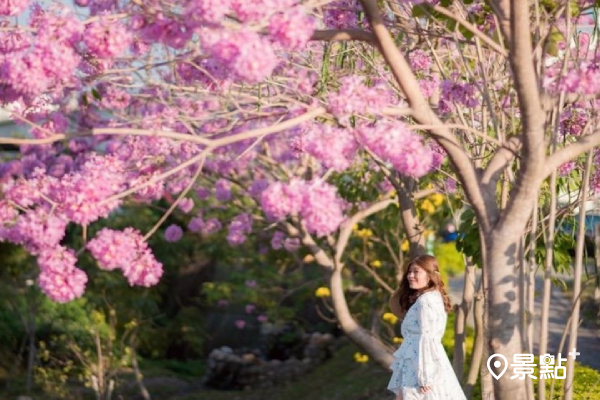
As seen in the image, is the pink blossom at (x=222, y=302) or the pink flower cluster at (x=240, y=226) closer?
the pink flower cluster at (x=240, y=226)

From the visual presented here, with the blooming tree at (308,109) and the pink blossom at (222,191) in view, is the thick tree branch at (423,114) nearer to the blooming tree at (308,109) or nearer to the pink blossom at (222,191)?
the blooming tree at (308,109)

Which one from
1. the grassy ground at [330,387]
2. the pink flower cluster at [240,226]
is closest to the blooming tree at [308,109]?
the pink flower cluster at [240,226]

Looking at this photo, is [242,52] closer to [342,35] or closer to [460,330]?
[342,35]

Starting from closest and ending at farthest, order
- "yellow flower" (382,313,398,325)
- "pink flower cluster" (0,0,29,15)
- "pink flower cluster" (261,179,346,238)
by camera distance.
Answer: "pink flower cluster" (261,179,346,238) < "pink flower cluster" (0,0,29,15) < "yellow flower" (382,313,398,325)

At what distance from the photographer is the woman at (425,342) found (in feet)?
21.8

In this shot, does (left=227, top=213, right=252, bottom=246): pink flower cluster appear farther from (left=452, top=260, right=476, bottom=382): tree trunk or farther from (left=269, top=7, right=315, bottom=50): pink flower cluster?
(left=269, top=7, right=315, bottom=50): pink flower cluster

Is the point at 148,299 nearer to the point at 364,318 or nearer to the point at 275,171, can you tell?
the point at 364,318

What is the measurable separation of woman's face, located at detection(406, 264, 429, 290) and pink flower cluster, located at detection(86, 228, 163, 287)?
172cm

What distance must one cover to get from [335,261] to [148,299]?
7067 mm

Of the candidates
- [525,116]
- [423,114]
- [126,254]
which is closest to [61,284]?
[126,254]

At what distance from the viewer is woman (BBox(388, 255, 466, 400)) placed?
6.66 m

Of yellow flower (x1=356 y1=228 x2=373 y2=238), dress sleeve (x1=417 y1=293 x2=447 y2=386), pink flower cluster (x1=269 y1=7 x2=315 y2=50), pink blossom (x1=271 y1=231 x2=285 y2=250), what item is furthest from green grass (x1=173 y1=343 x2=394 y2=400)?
pink flower cluster (x1=269 y1=7 x2=315 y2=50)

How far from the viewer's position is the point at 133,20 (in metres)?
4.79

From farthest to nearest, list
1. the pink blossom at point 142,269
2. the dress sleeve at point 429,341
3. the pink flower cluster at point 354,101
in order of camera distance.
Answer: the dress sleeve at point 429,341, the pink blossom at point 142,269, the pink flower cluster at point 354,101
